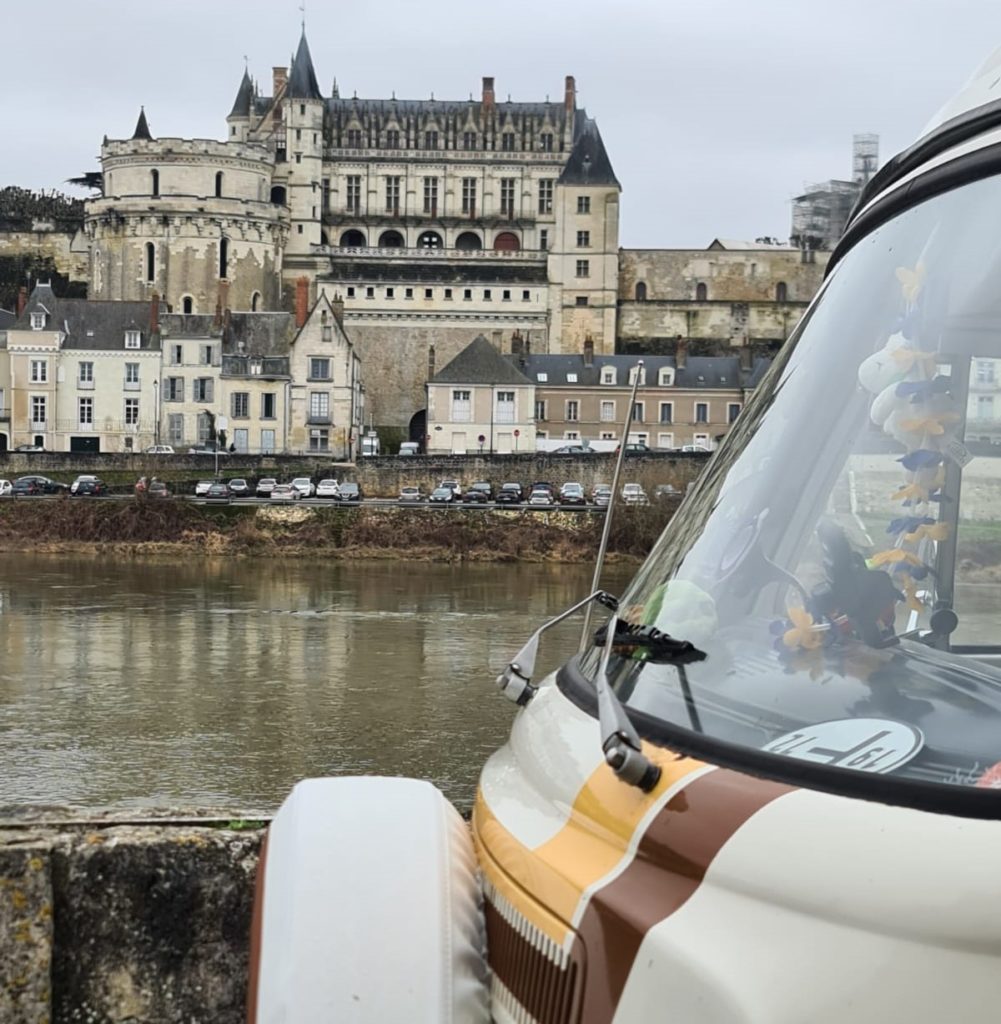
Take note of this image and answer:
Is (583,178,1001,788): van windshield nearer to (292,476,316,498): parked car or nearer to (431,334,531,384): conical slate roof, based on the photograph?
(292,476,316,498): parked car

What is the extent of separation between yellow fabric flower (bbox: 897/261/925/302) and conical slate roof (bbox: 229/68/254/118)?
3536 inches

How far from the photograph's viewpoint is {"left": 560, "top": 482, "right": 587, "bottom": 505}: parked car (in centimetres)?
4606

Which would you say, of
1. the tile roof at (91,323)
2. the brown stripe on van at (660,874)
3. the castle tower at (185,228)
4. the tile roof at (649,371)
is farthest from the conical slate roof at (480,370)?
the brown stripe on van at (660,874)

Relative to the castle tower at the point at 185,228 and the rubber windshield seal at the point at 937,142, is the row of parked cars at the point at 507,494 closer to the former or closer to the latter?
the castle tower at the point at 185,228

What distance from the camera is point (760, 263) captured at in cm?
7744

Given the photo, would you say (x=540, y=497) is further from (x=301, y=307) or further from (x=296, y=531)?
(x=301, y=307)

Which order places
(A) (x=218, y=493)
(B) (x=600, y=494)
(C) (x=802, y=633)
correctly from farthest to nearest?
(B) (x=600, y=494)
(A) (x=218, y=493)
(C) (x=802, y=633)

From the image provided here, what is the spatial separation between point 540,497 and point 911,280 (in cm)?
4333

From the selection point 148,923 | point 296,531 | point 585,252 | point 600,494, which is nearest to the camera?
point 148,923

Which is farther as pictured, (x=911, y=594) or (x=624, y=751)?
(x=911, y=594)

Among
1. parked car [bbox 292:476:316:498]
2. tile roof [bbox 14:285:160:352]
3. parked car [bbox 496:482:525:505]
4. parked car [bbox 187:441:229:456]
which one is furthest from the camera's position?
tile roof [bbox 14:285:160:352]

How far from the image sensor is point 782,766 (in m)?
1.36

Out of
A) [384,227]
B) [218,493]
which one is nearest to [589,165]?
[384,227]

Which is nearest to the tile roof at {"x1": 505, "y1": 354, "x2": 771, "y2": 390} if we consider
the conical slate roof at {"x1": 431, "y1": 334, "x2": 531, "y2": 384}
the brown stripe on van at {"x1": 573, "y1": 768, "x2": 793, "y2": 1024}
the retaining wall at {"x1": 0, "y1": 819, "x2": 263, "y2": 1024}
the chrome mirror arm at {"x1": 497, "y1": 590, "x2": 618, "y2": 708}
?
the conical slate roof at {"x1": 431, "y1": 334, "x2": 531, "y2": 384}
